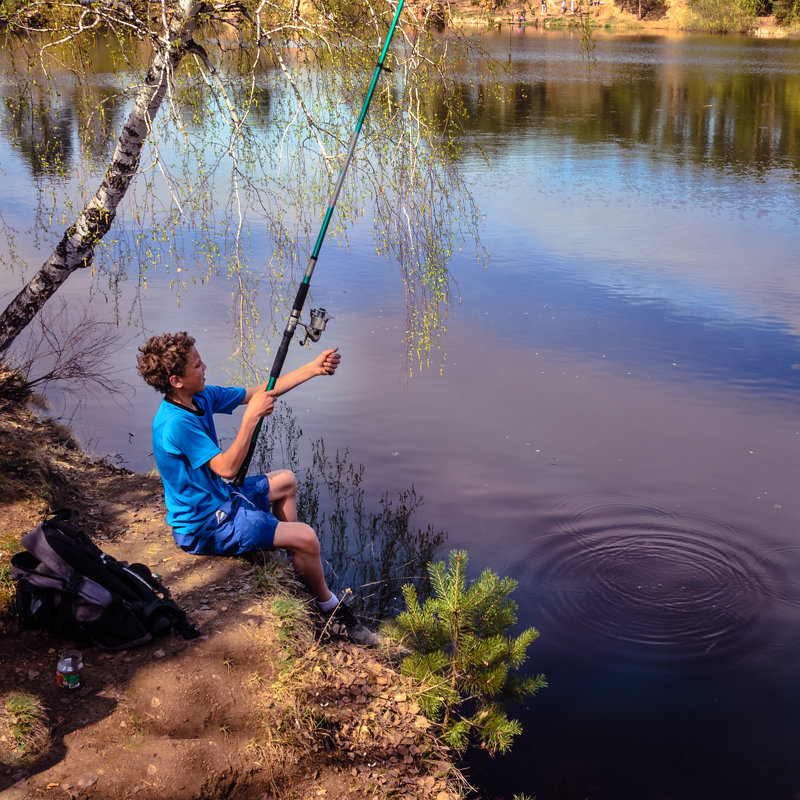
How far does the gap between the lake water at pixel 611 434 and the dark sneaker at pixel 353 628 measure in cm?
85

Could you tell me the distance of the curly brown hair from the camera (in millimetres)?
4180

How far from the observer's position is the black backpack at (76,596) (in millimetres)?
4055

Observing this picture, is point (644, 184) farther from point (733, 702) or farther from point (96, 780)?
point (96, 780)

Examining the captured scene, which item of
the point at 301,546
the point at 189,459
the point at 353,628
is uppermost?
the point at 189,459

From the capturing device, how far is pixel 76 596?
13.3ft

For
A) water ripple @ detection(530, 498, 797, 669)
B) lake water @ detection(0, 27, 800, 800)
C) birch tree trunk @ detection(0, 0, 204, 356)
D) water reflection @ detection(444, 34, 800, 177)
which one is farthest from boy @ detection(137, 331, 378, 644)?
water reflection @ detection(444, 34, 800, 177)

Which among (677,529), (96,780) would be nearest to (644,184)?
(677,529)

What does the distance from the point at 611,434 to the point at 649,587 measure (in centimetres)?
259

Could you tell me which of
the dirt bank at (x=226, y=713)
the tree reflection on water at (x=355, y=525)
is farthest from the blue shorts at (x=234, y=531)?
the tree reflection on water at (x=355, y=525)

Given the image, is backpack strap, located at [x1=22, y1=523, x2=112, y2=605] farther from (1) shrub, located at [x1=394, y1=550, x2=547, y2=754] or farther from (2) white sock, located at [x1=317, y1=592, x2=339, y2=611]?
(1) shrub, located at [x1=394, y1=550, x2=547, y2=754]

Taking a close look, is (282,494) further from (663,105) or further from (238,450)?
(663,105)

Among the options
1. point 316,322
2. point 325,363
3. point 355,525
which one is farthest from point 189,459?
point 355,525

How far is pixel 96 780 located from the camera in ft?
11.6

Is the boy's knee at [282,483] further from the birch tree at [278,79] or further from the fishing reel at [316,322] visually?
the birch tree at [278,79]
